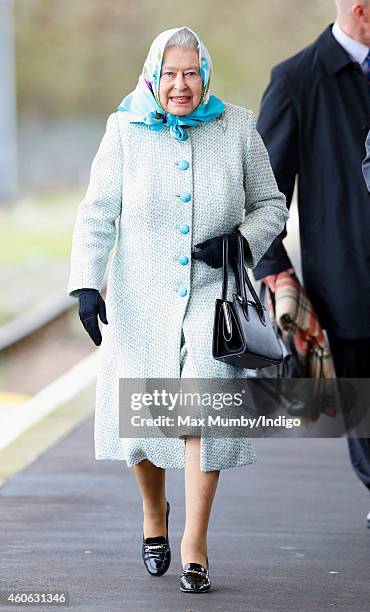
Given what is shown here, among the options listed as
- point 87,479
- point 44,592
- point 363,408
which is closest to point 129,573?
point 44,592

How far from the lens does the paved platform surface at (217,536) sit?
4285mm

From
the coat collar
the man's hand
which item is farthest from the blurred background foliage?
the man's hand

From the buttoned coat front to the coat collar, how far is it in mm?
923

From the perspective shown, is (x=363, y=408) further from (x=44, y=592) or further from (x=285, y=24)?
(x=285, y=24)

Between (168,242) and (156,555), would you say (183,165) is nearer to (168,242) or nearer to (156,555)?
(168,242)

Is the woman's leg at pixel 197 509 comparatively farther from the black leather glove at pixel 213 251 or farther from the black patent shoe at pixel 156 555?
the black leather glove at pixel 213 251

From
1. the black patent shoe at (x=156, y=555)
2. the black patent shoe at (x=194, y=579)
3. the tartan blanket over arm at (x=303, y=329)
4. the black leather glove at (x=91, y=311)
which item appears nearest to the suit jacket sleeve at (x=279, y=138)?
the tartan blanket over arm at (x=303, y=329)

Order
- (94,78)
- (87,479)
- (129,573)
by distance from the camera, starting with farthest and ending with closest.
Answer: (94,78) < (87,479) < (129,573)

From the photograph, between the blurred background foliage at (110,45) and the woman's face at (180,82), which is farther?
the blurred background foliage at (110,45)

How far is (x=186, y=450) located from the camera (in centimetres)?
443

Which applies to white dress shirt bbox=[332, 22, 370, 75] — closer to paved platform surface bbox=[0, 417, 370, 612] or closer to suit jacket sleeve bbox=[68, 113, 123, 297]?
suit jacket sleeve bbox=[68, 113, 123, 297]

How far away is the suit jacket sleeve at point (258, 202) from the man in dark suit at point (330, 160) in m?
0.59

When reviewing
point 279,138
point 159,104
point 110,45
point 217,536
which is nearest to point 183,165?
point 159,104

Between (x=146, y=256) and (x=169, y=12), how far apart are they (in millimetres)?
50039
